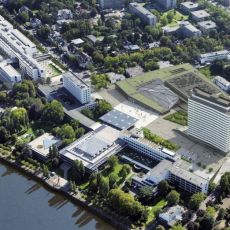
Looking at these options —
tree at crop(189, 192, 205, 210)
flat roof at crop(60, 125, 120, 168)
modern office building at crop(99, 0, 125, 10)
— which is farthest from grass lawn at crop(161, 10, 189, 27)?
tree at crop(189, 192, 205, 210)

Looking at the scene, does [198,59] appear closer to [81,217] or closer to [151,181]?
[151,181]

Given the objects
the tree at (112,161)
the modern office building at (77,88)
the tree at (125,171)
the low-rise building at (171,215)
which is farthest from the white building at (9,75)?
the low-rise building at (171,215)

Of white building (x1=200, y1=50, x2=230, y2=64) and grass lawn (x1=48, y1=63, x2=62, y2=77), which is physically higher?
white building (x1=200, y1=50, x2=230, y2=64)

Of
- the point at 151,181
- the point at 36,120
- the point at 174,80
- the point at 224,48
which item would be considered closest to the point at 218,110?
the point at 151,181

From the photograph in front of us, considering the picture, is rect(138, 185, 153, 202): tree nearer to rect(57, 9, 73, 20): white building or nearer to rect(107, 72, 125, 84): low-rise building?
rect(107, 72, 125, 84): low-rise building

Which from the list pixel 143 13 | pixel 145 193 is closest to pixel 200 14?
pixel 143 13

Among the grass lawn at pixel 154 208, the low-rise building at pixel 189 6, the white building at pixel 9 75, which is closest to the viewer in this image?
the grass lawn at pixel 154 208

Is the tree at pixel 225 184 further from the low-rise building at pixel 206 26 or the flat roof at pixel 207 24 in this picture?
the flat roof at pixel 207 24
